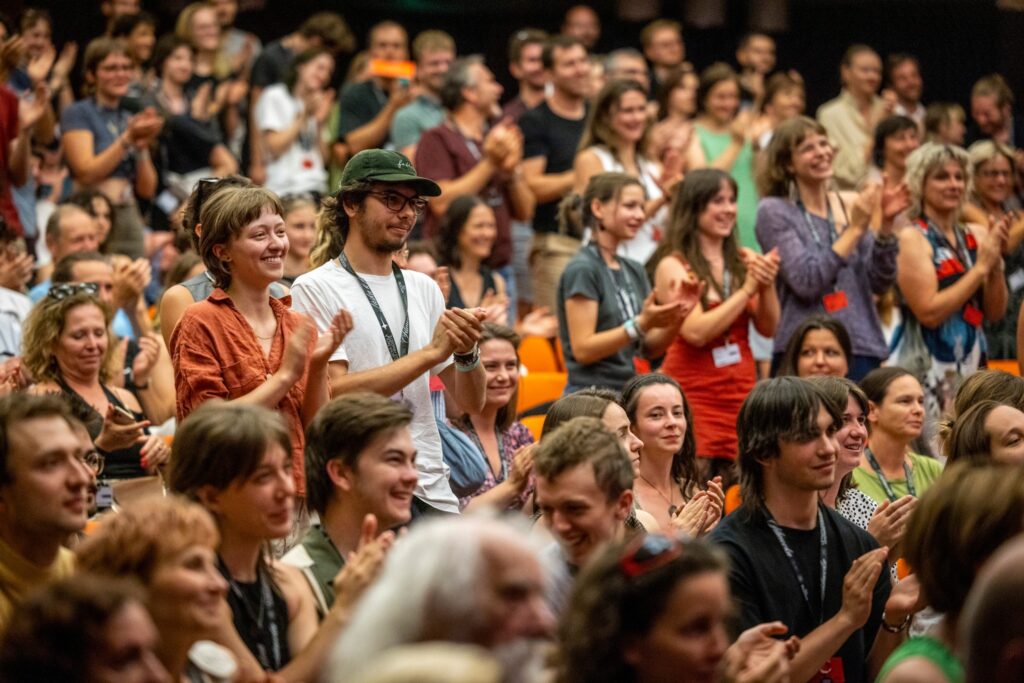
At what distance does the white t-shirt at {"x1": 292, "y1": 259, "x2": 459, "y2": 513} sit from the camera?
14.3 ft

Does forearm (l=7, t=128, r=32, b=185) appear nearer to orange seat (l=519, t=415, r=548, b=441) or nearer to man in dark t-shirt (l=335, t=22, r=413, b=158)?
man in dark t-shirt (l=335, t=22, r=413, b=158)

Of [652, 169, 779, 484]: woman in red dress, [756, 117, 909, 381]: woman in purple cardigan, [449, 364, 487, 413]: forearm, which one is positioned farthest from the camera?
[756, 117, 909, 381]: woman in purple cardigan

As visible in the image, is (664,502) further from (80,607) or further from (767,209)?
(80,607)

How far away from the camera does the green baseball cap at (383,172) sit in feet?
14.5

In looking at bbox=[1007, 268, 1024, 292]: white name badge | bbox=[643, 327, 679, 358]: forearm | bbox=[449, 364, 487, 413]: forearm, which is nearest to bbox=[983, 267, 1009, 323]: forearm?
bbox=[1007, 268, 1024, 292]: white name badge

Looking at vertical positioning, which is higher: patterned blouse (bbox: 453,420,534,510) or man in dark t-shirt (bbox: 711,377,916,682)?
man in dark t-shirt (bbox: 711,377,916,682)

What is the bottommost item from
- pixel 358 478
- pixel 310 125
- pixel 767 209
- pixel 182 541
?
pixel 310 125

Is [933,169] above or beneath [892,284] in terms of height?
above

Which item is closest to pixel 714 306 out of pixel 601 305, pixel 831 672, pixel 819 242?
pixel 601 305

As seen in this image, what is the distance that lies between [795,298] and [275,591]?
146 inches

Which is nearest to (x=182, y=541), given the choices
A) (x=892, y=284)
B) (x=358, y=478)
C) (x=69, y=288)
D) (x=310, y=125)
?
(x=358, y=478)

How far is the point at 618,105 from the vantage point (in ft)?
24.8

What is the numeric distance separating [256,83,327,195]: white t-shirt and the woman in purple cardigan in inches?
138

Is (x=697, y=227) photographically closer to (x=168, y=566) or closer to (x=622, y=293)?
(x=622, y=293)
